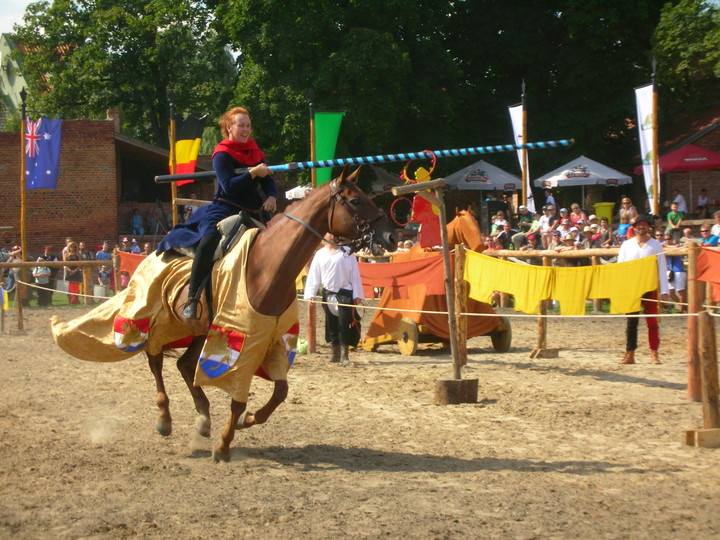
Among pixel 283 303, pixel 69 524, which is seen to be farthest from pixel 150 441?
pixel 69 524

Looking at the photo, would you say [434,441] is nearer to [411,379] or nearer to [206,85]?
[411,379]

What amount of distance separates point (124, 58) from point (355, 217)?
136 ft

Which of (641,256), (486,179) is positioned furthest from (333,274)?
(486,179)

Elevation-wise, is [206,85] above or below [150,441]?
above

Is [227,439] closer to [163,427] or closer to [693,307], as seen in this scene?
[163,427]

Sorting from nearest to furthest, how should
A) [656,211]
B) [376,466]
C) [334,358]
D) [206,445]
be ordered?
[376,466] < [206,445] < [334,358] < [656,211]

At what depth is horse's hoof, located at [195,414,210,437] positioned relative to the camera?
7078mm

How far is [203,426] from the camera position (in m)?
7.08

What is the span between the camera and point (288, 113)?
104ft

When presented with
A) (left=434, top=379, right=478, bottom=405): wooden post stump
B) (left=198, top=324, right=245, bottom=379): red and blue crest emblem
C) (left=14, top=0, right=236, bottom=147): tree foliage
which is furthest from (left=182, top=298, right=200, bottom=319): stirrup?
(left=14, top=0, right=236, bottom=147): tree foliage

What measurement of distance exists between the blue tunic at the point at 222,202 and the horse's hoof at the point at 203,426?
1372 mm

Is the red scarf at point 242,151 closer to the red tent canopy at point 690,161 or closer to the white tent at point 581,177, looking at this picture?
the white tent at point 581,177

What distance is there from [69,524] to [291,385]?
5253 millimetres

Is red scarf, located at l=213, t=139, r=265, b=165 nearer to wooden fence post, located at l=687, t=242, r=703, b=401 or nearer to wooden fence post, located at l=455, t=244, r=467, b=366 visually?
wooden fence post, located at l=687, t=242, r=703, b=401
